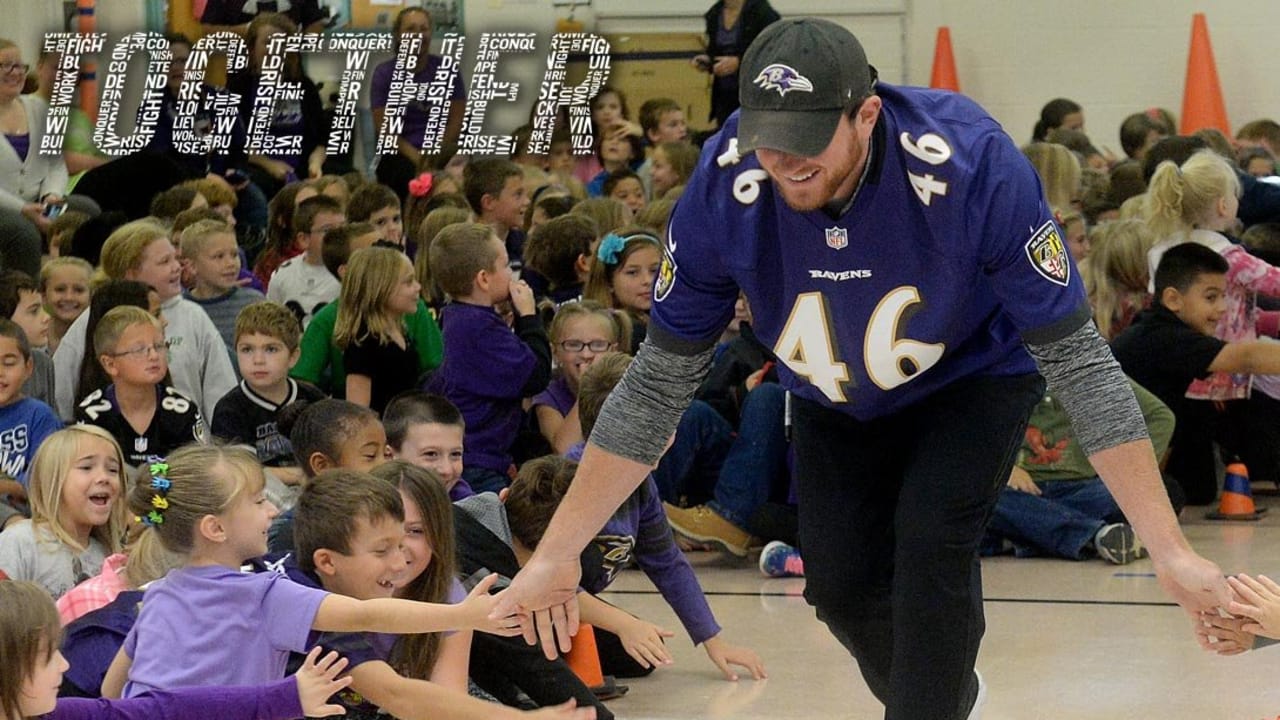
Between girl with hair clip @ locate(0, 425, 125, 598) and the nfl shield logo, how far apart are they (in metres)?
2.37

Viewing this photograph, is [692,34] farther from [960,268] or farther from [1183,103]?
[960,268]

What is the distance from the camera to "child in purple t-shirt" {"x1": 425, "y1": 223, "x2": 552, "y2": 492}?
591cm

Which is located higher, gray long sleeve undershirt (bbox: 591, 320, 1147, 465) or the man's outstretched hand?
gray long sleeve undershirt (bbox: 591, 320, 1147, 465)

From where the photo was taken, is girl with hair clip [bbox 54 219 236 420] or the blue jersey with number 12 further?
girl with hair clip [bbox 54 219 236 420]

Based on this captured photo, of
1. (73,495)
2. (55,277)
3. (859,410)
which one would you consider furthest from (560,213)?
(859,410)

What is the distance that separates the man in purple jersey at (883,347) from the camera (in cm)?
275

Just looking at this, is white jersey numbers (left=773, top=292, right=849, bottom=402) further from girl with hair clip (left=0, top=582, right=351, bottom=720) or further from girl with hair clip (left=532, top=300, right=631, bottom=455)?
girl with hair clip (left=532, top=300, right=631, bottom=455)

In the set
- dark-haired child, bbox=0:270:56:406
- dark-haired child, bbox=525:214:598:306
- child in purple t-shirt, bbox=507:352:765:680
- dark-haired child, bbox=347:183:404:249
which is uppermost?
dark-haired child, bbox=347:183:404:249

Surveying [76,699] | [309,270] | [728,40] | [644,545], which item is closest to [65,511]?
[76,699]

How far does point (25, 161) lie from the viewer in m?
8.86

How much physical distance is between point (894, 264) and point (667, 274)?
1.28 feet

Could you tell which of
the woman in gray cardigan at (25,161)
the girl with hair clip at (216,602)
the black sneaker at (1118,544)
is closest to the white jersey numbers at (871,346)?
the girl with hair clip at (216,602)

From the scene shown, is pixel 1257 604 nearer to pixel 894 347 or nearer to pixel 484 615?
pixel 894 347

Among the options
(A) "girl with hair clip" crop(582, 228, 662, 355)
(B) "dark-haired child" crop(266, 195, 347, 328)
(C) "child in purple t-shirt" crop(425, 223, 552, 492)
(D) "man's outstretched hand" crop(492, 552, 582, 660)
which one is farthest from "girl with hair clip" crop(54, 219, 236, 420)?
(D) "man's outstretched hand" crop(492, 552, 582, 660)
